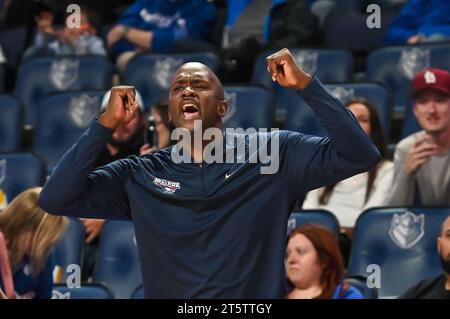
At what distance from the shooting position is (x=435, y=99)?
5262 mm

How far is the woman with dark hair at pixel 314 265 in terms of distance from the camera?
446 centimetres

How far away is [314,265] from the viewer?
448cm

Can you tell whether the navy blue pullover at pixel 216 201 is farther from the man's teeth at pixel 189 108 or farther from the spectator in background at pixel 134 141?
the spectator in background at pixel 134 141

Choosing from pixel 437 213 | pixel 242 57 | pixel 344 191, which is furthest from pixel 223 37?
pixel 437 213

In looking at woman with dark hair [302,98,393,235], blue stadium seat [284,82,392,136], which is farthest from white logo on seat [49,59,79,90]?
woman with dark hair [302,98,393,235]

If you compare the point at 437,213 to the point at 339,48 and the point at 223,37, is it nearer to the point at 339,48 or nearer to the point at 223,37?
the point at 339,48

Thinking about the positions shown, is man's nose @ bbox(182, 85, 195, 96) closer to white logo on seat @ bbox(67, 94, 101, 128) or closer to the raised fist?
the raised fist

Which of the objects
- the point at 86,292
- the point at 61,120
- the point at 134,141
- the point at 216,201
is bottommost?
the point at 86,292

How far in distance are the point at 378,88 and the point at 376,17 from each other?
1051mm

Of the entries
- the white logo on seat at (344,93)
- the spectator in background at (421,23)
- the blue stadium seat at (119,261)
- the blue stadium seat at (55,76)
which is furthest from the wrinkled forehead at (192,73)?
the blue stadium seat at (55,76)

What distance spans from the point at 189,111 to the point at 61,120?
342 centimetres

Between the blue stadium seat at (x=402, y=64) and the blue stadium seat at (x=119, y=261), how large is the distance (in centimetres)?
162

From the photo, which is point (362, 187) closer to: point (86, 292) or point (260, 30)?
point (86, 292)

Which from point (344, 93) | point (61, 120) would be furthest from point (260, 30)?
point (61, 120)
